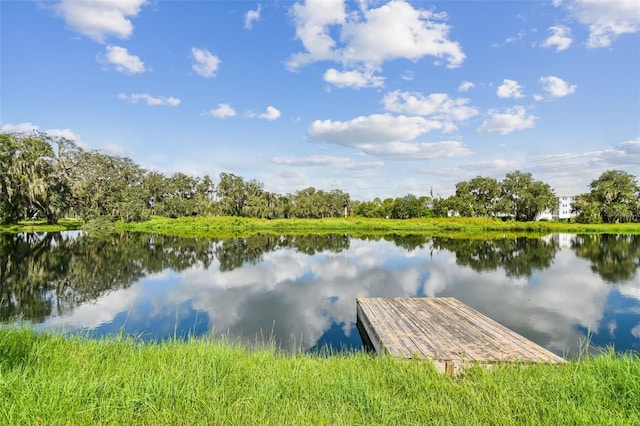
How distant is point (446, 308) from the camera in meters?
9.88

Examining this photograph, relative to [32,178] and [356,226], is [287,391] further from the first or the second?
[356,226]

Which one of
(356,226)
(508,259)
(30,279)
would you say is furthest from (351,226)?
(30,279)

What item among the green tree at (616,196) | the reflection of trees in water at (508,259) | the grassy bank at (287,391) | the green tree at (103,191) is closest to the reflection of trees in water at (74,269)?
the grassy bank at (287,391)

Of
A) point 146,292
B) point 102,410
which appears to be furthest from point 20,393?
point 146,292

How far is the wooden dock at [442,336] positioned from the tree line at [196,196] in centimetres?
5003

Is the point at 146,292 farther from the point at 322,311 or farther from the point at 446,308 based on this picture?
the point at 446,308

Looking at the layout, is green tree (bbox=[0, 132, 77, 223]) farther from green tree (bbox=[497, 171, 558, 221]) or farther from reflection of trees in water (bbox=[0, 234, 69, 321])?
green tree (bbox=[497, 171, 558, 221])

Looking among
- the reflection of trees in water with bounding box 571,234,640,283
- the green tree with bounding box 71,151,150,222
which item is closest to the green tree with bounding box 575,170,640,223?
the reflection of trees in water with bounding box 571,234,640,283

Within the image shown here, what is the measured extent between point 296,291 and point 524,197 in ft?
229

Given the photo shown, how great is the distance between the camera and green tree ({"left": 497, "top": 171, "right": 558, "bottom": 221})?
70000 mm

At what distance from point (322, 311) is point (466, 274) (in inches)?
410

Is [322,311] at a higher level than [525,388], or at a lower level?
lower

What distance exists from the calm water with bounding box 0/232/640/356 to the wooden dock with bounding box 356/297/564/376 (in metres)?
1.11

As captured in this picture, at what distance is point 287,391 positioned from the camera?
181 inches
